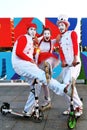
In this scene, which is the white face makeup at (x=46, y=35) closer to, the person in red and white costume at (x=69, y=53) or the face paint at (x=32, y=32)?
the person in red and white costume at (x=69, y=53)

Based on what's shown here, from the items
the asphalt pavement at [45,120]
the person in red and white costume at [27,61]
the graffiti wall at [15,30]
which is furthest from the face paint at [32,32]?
the graffiti wall at [15,30]

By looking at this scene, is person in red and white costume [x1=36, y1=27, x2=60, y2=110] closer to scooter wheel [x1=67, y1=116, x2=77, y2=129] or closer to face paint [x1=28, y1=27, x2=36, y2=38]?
face paint [x1=28, y1=27, x2=36, y2=38]

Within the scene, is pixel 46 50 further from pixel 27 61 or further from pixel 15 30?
pixel 15 30

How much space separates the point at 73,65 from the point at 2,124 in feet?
5.40

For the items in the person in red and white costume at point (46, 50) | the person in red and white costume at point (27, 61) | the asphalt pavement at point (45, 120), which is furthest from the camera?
the person in red and white costume at point (46, 50)

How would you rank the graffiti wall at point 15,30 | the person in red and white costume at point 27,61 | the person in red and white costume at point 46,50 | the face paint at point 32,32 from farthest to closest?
the graffiti wall at point 15,30 < the person in red and white costume at point 46,50 < the face paint at point 32,32 < the person in red and white costume at point 27,61

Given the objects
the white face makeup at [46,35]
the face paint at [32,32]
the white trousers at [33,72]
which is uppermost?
the face paint at [32,32]

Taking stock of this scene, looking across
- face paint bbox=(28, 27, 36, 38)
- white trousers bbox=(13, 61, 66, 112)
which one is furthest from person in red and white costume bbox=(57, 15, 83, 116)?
face paint bbox=(28, 27, 36, 38)

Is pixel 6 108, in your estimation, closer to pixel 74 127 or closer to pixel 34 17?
pixel 74 127

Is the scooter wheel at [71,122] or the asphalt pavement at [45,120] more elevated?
the scooter wheel at [71,122]

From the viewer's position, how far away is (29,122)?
20.5 ft

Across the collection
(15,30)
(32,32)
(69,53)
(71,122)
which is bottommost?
(71,122)

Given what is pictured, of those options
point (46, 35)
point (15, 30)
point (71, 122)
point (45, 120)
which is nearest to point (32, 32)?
point (46, 35)

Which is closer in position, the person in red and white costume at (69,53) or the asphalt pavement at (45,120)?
the asphalt pavement at (45,120)
